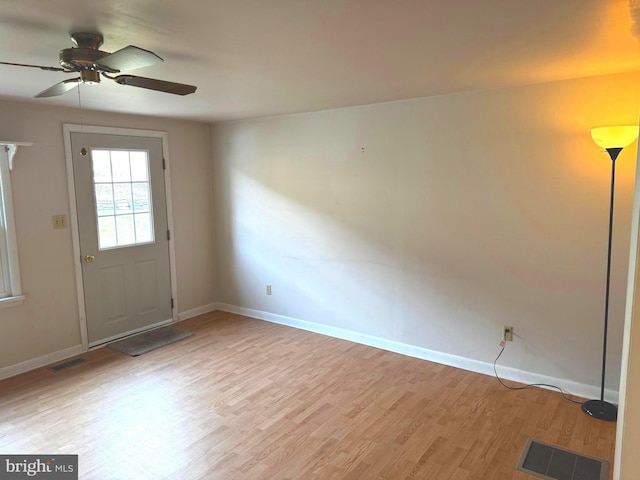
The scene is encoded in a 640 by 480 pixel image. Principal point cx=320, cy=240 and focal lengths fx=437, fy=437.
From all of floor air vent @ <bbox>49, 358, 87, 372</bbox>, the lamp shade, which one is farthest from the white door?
the lamp shade

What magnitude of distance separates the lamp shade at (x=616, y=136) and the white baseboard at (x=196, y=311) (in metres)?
4.32

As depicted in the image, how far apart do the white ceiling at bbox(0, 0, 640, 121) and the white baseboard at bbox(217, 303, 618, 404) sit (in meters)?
2.18

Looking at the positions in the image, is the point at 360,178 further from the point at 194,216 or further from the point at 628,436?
the point at 628,436

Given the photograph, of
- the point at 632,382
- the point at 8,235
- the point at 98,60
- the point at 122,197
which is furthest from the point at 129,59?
the point at 122,197

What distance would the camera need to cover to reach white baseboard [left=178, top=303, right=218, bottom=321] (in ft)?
16.6

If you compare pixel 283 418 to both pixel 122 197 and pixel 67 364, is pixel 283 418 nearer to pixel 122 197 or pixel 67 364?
pixel 67 364

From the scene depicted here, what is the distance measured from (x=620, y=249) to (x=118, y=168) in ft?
14.2

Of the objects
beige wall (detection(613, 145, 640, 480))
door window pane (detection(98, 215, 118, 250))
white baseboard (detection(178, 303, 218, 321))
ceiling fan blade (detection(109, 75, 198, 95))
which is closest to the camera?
beige wall (detection(613, 145, 640, 480))

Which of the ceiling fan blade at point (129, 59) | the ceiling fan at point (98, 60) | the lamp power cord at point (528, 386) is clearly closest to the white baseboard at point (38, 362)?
the ceiling fan at point (98, 60)

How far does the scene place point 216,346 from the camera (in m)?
4.27

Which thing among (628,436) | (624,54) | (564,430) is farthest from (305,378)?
(624,54)

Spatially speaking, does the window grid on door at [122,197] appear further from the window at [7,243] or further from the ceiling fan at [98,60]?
the ceiling fan at [98,60]

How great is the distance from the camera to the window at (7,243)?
353cm

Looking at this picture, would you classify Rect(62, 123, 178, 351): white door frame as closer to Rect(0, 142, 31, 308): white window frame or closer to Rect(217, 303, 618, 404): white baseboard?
Rect(0, 142, 31, 308): white window frame
